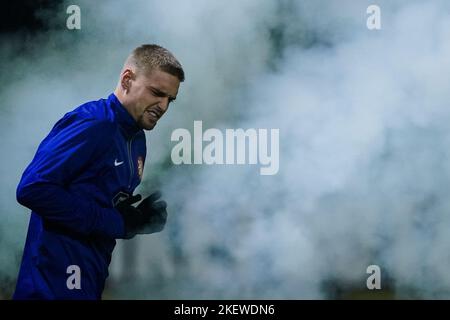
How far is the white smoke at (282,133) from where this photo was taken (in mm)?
1824

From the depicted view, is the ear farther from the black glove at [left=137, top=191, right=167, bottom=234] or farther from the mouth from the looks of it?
the black glove at [left=137, top=191, right=167, bottom=234]

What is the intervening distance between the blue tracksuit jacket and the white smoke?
244 mm

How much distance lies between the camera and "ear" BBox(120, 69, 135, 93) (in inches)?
65.7

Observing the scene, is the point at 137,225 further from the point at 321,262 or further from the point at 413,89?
the point at 413,89

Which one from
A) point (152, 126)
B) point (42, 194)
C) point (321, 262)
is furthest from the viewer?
point (321, 262)

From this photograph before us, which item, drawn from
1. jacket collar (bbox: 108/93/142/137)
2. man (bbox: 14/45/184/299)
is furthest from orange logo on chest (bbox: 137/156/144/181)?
jacket collar (bbox: 108/93/142/137)

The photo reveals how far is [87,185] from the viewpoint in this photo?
1.51 m

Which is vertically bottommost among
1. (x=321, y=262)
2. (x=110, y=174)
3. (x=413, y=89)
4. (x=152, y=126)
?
(x=321, y=262)

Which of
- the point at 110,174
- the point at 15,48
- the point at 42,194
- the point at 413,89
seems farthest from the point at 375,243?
the point at 15,48

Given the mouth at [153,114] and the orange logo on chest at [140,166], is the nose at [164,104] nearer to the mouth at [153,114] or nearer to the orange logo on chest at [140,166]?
the mouth at [153,114]

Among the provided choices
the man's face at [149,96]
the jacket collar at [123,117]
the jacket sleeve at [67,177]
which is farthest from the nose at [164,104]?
the jacket sleeve at [67,177]

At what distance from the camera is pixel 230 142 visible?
6.04 feet

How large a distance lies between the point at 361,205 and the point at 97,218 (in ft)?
2.66

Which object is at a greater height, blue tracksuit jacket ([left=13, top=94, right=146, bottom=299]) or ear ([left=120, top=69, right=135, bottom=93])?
ear ([left=120, top=69, right=135, bottom=93])
